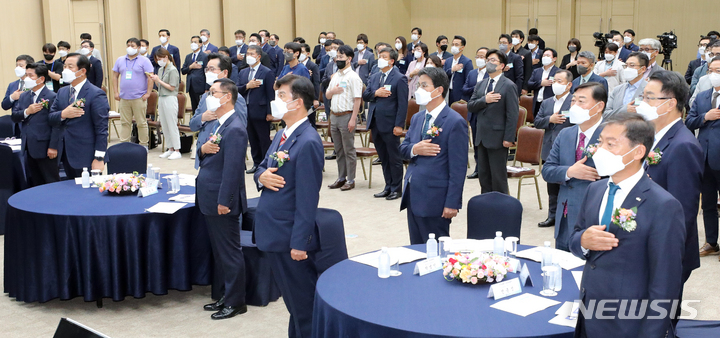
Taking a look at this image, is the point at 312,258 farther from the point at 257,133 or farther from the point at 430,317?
the point at 257,133

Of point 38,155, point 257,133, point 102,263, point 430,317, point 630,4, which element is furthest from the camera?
point 630,4

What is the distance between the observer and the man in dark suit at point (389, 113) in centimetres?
874

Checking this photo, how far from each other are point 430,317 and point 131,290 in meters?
2.75

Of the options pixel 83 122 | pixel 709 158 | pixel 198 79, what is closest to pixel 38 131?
pixel 83 122

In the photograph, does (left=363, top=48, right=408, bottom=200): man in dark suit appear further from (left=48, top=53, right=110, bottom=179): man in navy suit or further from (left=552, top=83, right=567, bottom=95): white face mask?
(left=48, top=53, right=110, bottom=179): man in navy suit

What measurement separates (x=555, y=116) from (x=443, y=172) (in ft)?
8.06

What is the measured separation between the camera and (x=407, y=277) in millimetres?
3609

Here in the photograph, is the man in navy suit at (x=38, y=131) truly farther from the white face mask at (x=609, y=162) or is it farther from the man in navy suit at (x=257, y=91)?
the white face mask at (x=609, y=162)

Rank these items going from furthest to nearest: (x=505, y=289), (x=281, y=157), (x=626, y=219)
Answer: (x=281, y=157) → (x=505, y=289) → (x=626, y=219)

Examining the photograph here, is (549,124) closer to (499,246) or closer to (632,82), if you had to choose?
(632,82)

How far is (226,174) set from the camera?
181 inches

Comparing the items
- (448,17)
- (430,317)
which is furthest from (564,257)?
(448,17)

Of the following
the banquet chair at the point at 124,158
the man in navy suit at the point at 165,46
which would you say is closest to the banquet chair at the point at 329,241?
the banquet chair at the point at 124,158

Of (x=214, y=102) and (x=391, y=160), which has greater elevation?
(x=214, y=102)
